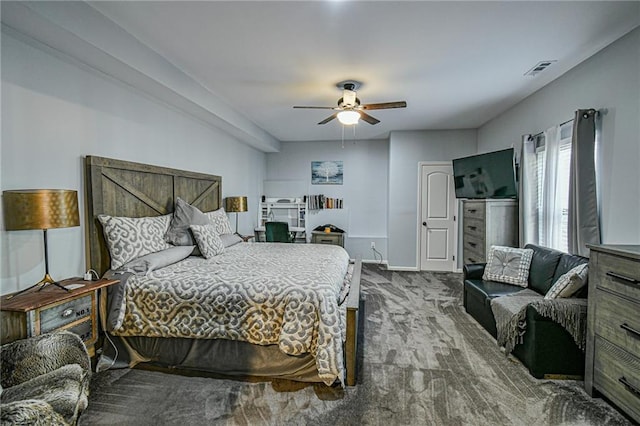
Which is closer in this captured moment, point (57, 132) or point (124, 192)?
point (57, 132)

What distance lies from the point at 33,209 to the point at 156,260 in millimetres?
965

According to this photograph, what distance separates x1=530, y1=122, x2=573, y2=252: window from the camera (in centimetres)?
323

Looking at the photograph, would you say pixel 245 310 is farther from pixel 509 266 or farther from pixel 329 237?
pixel 329 237

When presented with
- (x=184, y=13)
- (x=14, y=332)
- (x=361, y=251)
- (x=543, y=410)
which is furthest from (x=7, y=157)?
(x=361, y=251)

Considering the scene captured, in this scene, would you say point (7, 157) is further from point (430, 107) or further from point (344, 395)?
point (430, 107)

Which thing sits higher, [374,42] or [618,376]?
[374,42]

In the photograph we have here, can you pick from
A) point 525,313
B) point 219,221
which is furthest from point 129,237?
point 525,313

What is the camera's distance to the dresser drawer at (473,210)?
4160 mm

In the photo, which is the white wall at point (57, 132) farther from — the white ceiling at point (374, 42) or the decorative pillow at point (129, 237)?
the white ceiling at point (374, 42)

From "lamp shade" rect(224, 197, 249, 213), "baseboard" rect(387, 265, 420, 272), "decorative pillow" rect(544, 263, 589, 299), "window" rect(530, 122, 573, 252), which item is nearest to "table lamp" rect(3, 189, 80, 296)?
"lamp shade" rect(224, 197, 249, 213)

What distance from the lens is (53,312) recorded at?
1879 mm

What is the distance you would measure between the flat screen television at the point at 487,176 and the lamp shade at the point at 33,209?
15.2ft

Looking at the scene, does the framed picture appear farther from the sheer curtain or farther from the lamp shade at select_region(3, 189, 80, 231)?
the lamp shade at select_region(3, 189, 80, 231)

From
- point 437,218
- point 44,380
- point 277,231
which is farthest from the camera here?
point 437,218
